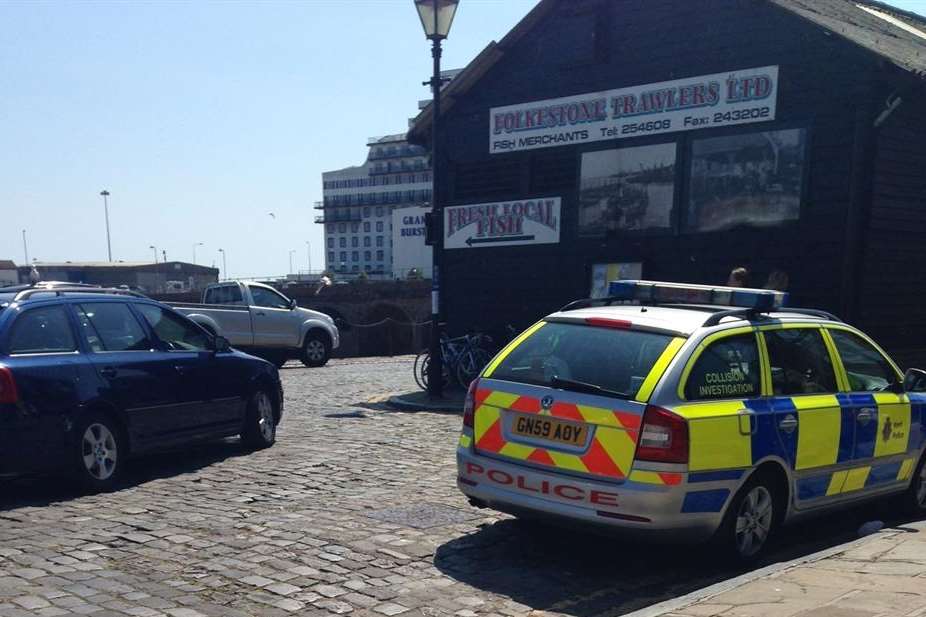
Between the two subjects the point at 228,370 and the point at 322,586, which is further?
the point at 228,370

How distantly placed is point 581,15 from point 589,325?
9811 mm

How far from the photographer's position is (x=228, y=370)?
895 cm

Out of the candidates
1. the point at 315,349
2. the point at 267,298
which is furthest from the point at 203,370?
the point at 315,349

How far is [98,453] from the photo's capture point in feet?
23.9

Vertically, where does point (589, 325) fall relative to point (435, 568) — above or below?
above

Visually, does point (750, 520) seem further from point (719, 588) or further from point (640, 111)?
point (640, 111)

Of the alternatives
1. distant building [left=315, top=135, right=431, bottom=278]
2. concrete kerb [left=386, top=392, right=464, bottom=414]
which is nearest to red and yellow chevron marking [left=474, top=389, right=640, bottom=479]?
concrete kerb [left=386, top=392, right=464, bottom=414]

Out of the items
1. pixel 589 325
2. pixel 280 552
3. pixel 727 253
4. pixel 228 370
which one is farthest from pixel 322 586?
pixel 727 253

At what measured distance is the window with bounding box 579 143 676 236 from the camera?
13.4 metres

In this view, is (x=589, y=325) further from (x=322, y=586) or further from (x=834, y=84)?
(x=834, y=84)

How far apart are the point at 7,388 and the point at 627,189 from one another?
9767 mm

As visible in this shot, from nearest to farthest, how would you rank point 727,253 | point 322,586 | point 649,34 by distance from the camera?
point 322,586
point 727,253
point 649,34

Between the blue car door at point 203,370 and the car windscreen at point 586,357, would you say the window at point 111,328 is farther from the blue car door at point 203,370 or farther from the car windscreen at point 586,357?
the car windscreen at point 586,357

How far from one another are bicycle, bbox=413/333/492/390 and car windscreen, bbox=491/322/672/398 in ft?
27.0
